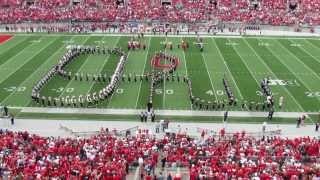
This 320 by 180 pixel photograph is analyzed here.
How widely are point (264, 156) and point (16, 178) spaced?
27.8ft

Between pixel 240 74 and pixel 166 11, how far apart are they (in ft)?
69.4

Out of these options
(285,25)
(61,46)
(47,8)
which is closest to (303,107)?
(61,46)

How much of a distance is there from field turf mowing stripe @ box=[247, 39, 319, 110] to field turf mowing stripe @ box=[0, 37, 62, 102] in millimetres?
15914

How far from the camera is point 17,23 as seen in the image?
4541cm

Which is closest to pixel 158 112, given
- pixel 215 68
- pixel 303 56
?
pixel 215 68

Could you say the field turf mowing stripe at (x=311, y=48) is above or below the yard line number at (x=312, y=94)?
above

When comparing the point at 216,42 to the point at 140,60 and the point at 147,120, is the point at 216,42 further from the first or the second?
the point at 147,120

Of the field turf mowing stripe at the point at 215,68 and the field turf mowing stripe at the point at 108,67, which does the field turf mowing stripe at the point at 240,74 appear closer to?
the field turf mowing stripe at the point at 215,68

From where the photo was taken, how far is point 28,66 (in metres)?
31.4

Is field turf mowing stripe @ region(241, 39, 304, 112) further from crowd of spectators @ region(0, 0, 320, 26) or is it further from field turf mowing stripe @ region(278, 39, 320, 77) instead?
crowd of spectators @ region(0, 0, 320, 26)

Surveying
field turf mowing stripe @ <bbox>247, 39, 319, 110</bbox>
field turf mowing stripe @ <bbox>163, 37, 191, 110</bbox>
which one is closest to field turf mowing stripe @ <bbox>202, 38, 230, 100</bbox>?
field turf mowing stripe @ <bbox>163, 37, 191, 110</bbox>

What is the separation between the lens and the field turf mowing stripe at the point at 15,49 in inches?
1310

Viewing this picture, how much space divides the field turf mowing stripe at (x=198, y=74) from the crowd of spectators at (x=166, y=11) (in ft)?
39.1

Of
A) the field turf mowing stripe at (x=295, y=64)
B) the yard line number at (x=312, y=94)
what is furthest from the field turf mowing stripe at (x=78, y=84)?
the field turf mowing stripe at (x=295, y=64)
